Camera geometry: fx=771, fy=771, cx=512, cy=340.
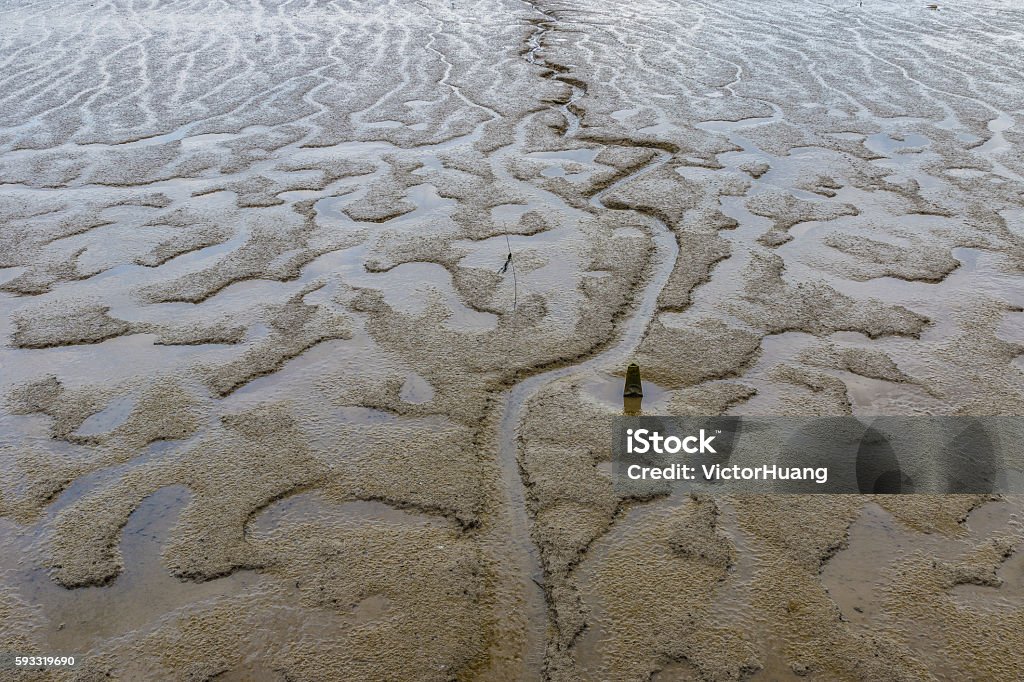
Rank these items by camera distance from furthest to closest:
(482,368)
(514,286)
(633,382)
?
(514,286) < (482,368) < (633,382)

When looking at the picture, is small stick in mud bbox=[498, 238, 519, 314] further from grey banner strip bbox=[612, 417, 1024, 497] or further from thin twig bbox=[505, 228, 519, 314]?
grey banner strip bbox=[612, 417, 1024, 497]

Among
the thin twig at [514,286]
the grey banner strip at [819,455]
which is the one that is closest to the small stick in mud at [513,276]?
the thin twig at [514,286]

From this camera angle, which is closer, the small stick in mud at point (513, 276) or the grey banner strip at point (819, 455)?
the grey banner strip at point (819, 455)

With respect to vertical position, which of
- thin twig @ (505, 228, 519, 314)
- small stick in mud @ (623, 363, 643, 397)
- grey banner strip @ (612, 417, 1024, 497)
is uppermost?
small stick in mud @ (623, 363, 643, 397)

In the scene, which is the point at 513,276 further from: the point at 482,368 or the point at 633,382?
the point at 633,382

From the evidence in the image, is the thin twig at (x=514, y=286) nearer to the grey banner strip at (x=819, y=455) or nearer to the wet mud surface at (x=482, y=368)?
the wet mud surface at (x=482, y=368)

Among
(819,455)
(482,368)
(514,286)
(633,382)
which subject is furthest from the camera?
(514,286)

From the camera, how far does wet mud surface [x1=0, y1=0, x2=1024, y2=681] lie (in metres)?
1.57

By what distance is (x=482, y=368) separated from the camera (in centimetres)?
236

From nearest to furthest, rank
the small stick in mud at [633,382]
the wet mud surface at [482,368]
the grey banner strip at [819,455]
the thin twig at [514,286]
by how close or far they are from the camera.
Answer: the wet mud surface at [482,368] < the grey banner strip at [819,455] < the small stick in mud at [633,382] < the thin twig at [514,286]

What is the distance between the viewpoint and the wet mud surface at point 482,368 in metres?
1.57

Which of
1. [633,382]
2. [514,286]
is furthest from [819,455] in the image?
[514,286]

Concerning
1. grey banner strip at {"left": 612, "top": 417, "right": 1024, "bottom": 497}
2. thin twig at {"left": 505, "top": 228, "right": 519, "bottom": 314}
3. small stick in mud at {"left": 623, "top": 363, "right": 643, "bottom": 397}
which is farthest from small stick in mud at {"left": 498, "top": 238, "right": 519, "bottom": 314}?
grey banner strip at {"left": 612, "top": 417, "right": 1024, "bottom": 497}

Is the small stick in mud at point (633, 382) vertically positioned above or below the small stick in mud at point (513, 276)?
above
